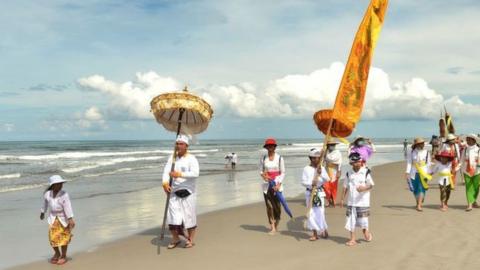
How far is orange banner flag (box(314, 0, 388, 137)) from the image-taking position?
7691mm

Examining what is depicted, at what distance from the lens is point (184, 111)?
8.48 metres

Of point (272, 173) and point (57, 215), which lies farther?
point (272, 173)

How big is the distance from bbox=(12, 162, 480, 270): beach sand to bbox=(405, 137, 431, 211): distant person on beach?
51cm

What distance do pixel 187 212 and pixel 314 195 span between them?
216 centimetres

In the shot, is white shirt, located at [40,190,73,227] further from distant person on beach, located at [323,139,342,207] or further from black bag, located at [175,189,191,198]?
distant person on beach, located at [323,139,342,207]

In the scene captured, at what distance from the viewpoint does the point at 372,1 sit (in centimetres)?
771

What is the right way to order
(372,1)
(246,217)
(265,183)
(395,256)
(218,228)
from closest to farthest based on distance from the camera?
(395,256) < (372,1) < (265,183) < (218,228) < (246,217)

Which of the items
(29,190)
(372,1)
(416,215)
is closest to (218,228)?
(416,215)

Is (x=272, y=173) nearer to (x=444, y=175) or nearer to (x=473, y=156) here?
(x=444, y=175)

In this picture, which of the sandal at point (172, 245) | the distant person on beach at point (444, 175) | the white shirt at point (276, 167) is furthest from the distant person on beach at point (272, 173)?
the distant person on beach at point (444, 175)

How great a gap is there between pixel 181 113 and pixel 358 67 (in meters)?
3.13

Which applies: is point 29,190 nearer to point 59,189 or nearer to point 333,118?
point 59,189

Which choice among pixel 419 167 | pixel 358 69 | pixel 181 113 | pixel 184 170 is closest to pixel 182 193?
pixel 184 170

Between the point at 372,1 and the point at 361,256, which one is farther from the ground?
the point at 372,1
